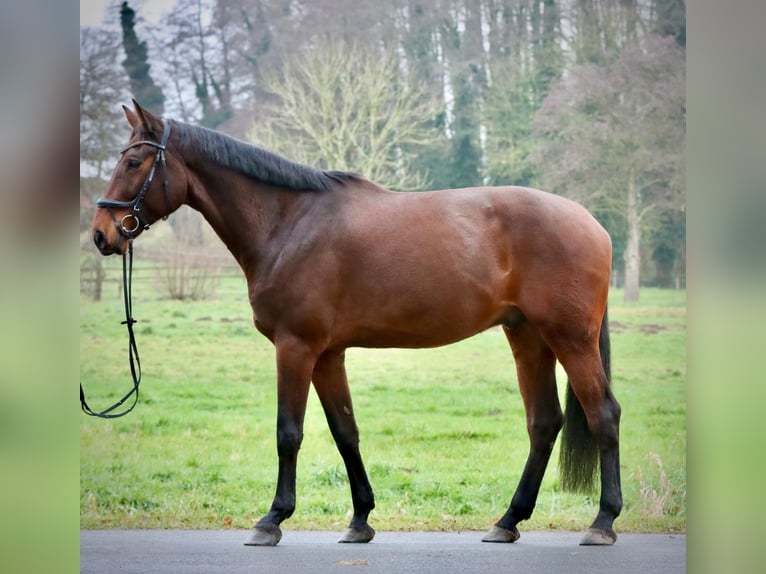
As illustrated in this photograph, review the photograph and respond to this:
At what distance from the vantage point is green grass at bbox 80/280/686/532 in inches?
202

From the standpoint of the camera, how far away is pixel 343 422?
421 cm

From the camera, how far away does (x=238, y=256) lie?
4211mm

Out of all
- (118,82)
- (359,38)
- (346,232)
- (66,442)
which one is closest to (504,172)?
(359,38)

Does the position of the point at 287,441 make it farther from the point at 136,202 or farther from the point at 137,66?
the point at 137,66

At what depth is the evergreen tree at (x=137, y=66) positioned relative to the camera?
17.8ft

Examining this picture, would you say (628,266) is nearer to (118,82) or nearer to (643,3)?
(643,3)

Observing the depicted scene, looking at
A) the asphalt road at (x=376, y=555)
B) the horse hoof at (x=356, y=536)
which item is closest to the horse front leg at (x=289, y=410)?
the asphalt road at (x=376, y=555)

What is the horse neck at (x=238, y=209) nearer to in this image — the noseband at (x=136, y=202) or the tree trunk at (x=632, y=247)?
the noseband at (x=136, y=202)

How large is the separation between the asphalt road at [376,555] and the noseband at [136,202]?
157 cm

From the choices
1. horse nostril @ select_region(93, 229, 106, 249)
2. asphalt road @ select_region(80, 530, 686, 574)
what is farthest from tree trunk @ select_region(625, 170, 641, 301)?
horse nostril @ select_region(93, 229, 106, 249)

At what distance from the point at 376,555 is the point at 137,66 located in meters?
3.45

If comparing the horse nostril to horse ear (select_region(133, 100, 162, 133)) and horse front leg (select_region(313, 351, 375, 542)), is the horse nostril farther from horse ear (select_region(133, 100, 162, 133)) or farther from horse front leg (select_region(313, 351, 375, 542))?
horse front leg (select_region(313, 351, 375, 542))

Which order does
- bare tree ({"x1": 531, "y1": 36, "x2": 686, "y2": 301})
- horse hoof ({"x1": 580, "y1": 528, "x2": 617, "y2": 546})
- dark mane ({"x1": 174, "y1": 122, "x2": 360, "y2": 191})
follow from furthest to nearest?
bare tree ({"x1": 531, "y1": 36, "x2": 686, "y2": 301}) → horse hoof ({"x1": 580, "y1": 528, "x2": 617, "y2": 546}) → dark mane ({"x1": 174, "y1": 122, "x2": 360, "y2": 191})

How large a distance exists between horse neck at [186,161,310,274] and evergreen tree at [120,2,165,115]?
63.4 inches
